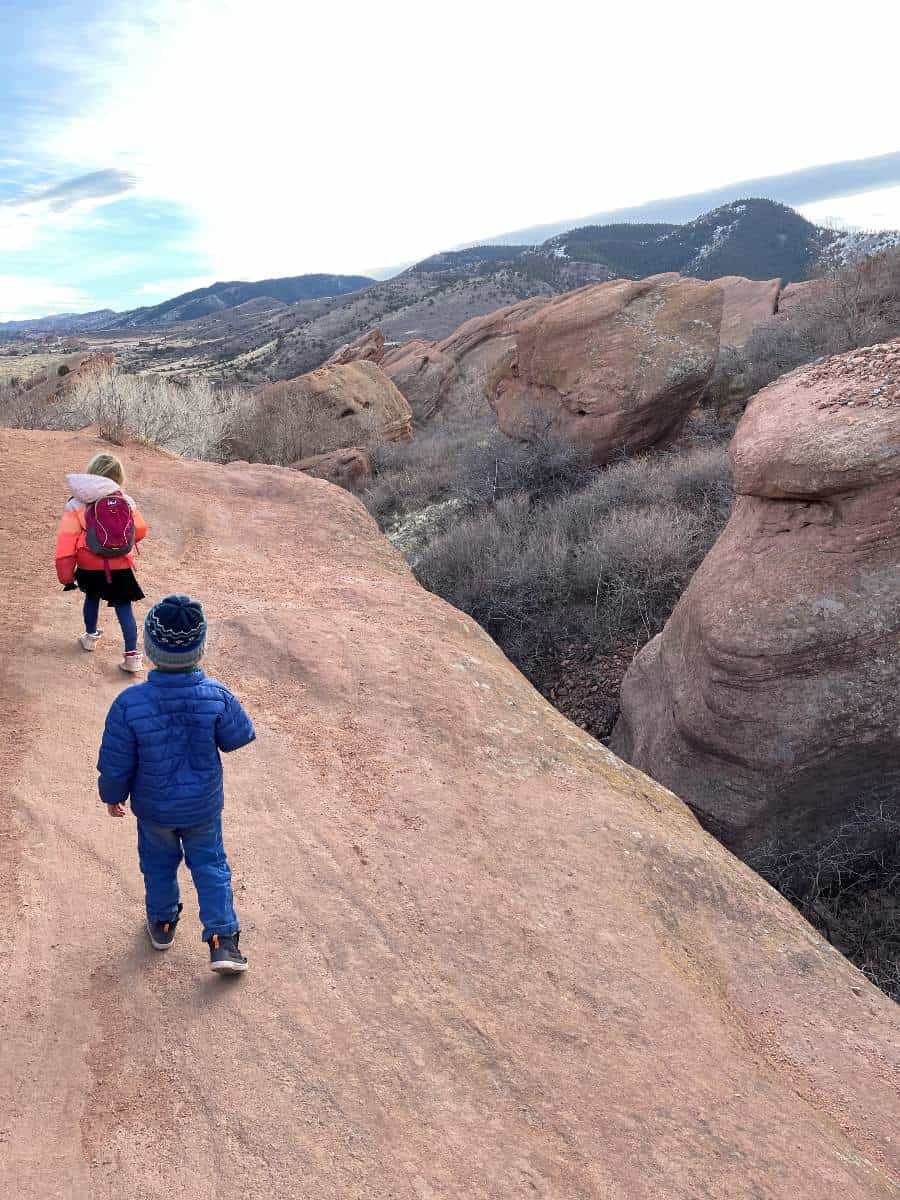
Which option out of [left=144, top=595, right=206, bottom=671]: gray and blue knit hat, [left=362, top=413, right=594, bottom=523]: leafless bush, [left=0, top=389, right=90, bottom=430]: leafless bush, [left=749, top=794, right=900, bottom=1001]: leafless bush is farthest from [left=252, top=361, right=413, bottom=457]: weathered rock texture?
[left=144, top=595, right=206, bottom=671]: gray and blue knit hat

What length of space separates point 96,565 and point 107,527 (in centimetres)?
21

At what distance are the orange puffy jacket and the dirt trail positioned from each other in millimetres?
552

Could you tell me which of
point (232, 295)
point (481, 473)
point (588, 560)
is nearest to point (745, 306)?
point (481, 473)

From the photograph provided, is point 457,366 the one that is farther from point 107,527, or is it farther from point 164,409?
point 107,527

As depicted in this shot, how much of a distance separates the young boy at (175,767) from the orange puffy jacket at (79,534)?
1952mm

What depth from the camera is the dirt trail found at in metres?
2.10

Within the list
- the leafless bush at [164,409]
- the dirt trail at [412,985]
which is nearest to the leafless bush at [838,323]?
the leafless bush at [164,409]

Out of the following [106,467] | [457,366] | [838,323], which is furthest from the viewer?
[457,366]

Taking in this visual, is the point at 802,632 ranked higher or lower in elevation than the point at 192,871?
lower

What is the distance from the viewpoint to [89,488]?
4109 mm

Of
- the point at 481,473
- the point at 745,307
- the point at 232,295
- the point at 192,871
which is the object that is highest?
the point at 232,295

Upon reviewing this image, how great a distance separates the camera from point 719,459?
10.5 m

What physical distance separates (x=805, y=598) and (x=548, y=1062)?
134 inches

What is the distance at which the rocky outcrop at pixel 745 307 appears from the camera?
20625 millimetres
